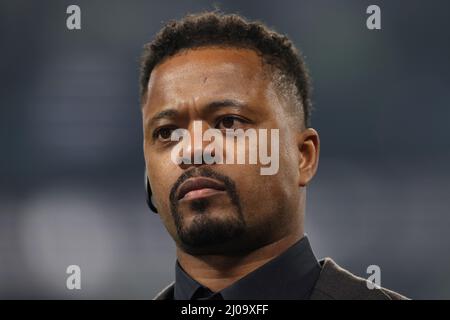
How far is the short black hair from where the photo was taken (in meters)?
1.68

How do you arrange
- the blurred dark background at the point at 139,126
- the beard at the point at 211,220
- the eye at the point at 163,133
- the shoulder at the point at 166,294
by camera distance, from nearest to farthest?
the beard at the point at 211,220 → the eye at the point at 163,133 → the shoulder at the point at 166,294 → the blurred dark background at the point at 139,126

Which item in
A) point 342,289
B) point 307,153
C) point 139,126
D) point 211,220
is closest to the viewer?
point 211,220

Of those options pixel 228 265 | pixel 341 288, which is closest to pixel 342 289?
pixel 341 288

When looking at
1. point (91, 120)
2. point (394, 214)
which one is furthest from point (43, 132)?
point (394, 214)

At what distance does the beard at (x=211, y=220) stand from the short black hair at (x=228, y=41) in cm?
34

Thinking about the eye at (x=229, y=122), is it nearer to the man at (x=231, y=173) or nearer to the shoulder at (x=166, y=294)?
the man at (x=231, y=173)

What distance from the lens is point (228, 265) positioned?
160 centimetres

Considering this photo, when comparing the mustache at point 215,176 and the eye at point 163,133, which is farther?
the eye at point 163,133

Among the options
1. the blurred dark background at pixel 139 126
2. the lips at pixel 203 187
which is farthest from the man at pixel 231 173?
the blurred dark background at pixel 139 126

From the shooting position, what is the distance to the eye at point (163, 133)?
164 centimetres

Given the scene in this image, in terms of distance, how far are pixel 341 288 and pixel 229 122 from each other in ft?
1.51

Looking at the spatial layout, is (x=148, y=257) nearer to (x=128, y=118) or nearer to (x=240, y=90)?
(x=128, y=118)

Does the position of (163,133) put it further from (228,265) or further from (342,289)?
(342,289)

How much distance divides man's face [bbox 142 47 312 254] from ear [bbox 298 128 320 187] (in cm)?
2
